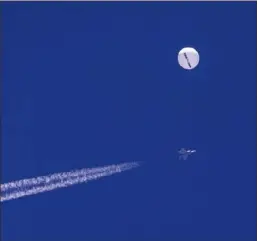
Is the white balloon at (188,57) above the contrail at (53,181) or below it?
above

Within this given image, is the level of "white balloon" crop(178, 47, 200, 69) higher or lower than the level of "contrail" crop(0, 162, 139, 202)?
higher

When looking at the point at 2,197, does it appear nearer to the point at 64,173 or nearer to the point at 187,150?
the point at 64,173

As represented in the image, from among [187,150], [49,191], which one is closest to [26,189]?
[49,191]
